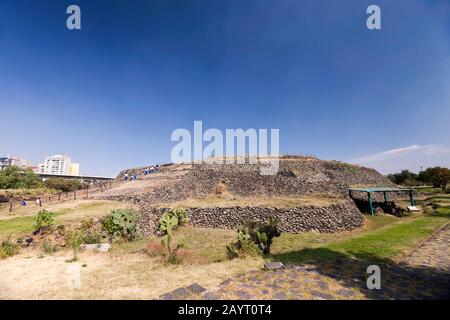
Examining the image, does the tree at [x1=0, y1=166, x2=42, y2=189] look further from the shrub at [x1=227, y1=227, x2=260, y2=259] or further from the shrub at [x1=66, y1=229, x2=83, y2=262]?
the shrub at [x1=227, y1=227, x2=260, y2=259]

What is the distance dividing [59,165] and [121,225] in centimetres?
16073

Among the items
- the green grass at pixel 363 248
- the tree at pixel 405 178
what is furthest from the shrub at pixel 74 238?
the tree at pixel 405 178

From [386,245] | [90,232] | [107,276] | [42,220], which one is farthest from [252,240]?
[42,220]

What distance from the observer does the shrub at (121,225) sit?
41.1 feet

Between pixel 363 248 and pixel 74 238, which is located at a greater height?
pixel 363 248

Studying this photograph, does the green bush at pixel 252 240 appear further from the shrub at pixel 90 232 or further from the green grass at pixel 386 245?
the shrub at pixel 90 232

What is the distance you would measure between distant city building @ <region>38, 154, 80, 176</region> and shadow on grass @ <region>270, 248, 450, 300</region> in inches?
6321

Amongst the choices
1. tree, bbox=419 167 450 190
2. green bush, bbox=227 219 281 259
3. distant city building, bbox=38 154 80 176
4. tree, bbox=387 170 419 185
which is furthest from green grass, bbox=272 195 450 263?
distant city building, bbox=38 154 80 176

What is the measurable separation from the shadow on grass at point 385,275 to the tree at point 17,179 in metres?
49.1

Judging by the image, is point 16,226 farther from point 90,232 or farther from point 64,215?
point 90,232

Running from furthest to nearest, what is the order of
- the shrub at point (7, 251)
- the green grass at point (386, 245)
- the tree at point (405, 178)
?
the tree at point (405, 178) → the shrub at point (7, 251) → the green grass at point (386, 245)

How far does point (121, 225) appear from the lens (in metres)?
12.5
